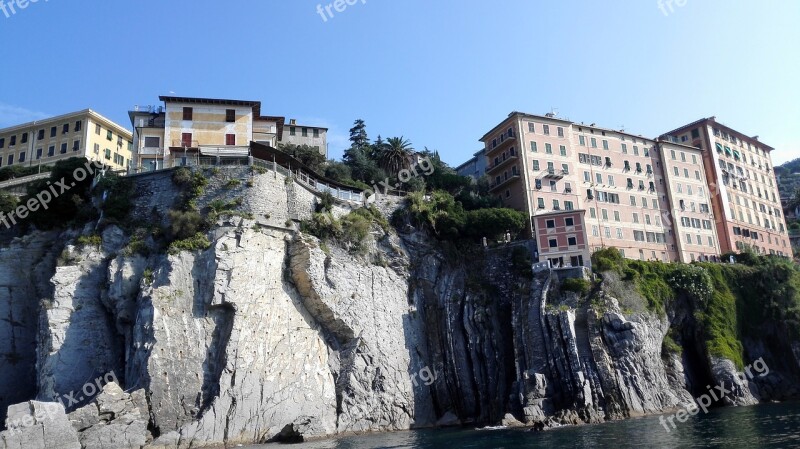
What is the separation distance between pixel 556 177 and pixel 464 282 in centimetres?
1715

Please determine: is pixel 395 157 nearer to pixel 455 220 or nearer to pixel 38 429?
pixel 455 220

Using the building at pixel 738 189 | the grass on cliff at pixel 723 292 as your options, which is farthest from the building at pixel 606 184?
the grass on cliff at pixel 723 292

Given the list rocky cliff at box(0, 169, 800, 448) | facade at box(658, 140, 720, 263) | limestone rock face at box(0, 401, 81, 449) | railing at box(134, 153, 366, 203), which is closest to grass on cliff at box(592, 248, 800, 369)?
rocky cliff at box(0, 169, 800, 448)

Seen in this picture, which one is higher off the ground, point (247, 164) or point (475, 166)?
point (475, 166)

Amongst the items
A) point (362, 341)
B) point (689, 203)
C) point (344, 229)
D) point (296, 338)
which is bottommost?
point (362, 341)

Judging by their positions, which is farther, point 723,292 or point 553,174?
point 553,174

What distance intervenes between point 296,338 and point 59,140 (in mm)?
45364

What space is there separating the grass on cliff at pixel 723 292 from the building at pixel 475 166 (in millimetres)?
24900

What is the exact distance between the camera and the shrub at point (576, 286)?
50.4m

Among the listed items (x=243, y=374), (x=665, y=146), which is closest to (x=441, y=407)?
(x=243, y=374)

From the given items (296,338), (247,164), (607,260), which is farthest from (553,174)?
(296,338)

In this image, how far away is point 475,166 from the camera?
79625 millimetres

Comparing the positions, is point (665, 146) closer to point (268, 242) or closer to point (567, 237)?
point (567, 237)

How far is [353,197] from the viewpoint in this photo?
181ft
